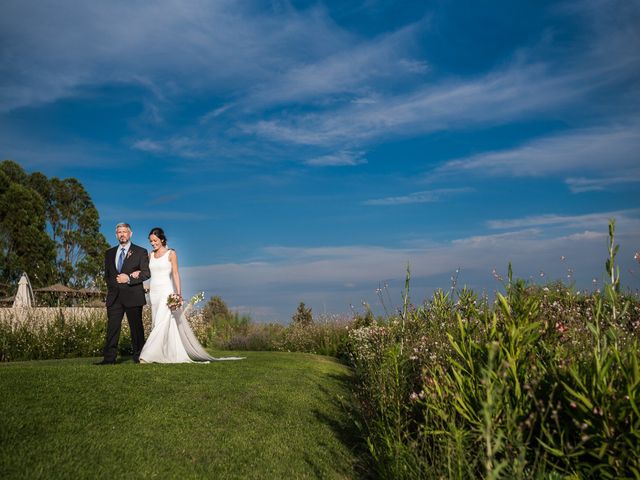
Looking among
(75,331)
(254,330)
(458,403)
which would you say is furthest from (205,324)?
(458,403)

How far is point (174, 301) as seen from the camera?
40.1 ft

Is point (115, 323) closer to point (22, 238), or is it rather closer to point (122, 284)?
point (122, 284)

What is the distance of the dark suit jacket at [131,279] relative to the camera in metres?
12.0

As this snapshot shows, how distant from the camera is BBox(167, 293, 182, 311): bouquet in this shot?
12.2m

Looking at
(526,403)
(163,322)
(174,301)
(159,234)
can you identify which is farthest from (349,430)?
(159,234)

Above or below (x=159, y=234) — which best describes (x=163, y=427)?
below

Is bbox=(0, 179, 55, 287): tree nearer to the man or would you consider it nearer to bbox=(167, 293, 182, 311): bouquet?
the man

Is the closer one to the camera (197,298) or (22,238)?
(197,298)

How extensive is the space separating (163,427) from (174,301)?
5559mm

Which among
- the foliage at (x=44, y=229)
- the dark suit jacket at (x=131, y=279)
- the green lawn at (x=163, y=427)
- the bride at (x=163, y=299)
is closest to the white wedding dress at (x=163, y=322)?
the bride at (x=163, y=299)

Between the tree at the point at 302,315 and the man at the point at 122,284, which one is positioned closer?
the man at the point at 122,284

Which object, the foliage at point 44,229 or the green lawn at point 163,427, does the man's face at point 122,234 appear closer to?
the green lawn at point 163,427

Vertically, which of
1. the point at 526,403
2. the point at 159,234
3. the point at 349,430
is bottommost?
the point at 349,430

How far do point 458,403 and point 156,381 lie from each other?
545 centimetres
